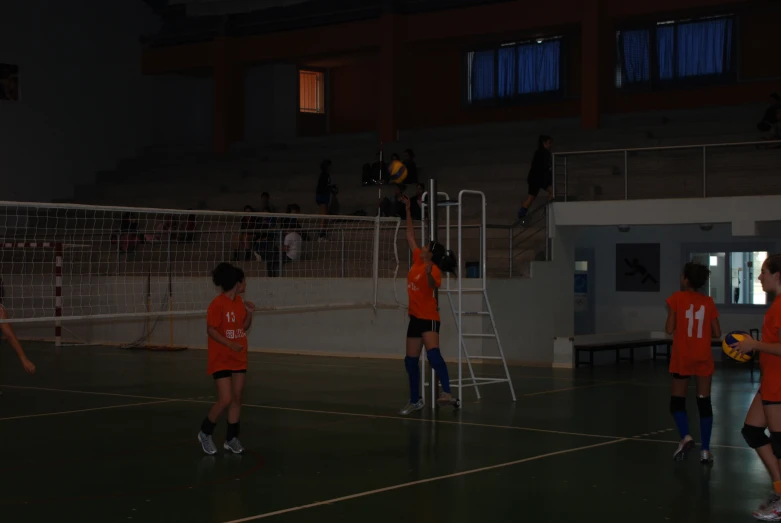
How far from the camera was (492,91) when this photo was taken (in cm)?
2942

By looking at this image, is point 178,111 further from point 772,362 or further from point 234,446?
point 772,362

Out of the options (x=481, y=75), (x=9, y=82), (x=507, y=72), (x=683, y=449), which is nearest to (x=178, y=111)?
(x=9, y=82)

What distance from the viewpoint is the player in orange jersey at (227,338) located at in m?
8.56

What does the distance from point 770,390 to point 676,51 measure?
21.3 metres

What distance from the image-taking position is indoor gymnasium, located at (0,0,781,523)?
8.17 meters

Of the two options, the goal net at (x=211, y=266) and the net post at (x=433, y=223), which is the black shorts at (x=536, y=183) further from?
the net post at (x=433, y=223)

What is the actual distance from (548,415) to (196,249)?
12.9 metres

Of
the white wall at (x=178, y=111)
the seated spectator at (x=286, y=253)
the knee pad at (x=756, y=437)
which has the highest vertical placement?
the white wall at (x=178, y=111)

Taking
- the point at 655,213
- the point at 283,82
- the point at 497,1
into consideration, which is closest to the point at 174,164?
the point at 283,82

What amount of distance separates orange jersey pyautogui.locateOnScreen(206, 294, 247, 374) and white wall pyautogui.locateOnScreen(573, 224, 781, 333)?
43.2 ft

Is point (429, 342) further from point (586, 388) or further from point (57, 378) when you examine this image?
point (57, 378)

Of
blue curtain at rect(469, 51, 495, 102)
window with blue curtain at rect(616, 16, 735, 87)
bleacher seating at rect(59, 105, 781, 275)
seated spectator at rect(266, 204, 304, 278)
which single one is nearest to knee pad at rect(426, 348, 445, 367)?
bleacher seating at rect(59, 105, 781, 275)

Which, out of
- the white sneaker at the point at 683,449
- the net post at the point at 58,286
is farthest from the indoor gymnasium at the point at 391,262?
the net post at the point at 58,286

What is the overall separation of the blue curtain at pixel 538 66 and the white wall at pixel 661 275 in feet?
23.6
